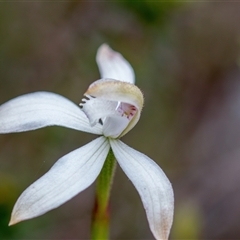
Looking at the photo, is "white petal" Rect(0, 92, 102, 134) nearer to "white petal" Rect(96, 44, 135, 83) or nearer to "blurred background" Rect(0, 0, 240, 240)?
"white petal" Rect(96, 44, 135, 83)

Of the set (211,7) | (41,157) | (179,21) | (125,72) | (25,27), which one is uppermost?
(211,7)

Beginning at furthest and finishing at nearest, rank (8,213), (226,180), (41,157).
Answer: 1. (226,180)
2. (41,157)
3. (8,213)

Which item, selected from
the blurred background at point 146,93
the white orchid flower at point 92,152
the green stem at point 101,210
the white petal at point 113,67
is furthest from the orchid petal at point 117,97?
the blurred background at point 146,93

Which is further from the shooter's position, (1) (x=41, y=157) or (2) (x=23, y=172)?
(1) (x=41, y=157)

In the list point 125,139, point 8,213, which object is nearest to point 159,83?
point 125,139

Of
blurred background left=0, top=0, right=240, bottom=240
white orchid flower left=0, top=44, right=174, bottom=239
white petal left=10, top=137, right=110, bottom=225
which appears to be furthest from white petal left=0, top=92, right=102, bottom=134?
blurred background left=0, top=0, right=240, bottom=240

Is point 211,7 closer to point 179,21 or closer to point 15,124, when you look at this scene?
point 179,21
